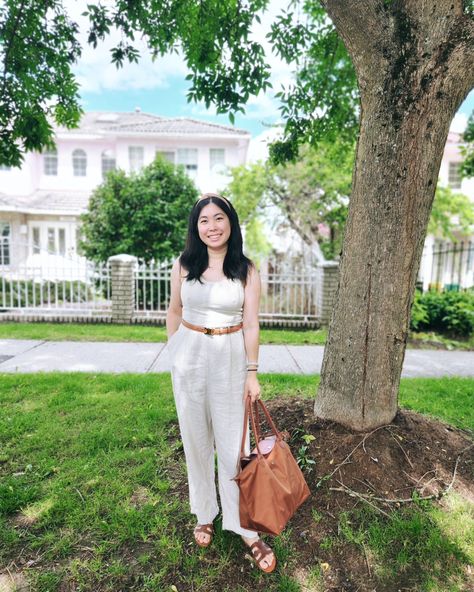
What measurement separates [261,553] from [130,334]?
614cm

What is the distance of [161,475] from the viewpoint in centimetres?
308

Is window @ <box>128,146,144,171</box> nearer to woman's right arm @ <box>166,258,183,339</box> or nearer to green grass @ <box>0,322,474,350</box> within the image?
green grass @ <box>0,322,474,350</box>

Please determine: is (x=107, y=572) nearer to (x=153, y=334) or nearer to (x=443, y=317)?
(x=153, y=334)

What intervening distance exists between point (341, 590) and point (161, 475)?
1.45 metres

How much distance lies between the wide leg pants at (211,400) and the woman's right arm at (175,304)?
3.8 inches

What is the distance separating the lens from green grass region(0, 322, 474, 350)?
25.3 ft

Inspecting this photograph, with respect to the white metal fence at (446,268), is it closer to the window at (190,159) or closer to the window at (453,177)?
the window at (453,177)

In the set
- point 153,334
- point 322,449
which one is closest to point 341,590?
point 322,449

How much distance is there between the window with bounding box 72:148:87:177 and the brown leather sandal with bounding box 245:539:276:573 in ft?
70.6

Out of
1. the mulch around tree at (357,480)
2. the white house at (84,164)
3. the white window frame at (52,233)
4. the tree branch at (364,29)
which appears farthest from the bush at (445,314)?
the white window frame at (52,233)

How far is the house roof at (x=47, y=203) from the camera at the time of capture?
17781 mm

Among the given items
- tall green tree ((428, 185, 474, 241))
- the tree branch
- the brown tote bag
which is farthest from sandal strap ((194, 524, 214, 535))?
tall green tree ((428, 185, 474, 241))

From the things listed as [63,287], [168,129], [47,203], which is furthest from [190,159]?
[63,287]

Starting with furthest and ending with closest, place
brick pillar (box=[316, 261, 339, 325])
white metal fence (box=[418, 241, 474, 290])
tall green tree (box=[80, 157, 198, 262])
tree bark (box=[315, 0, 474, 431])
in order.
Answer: white metal fence (box=[418, 241, 474, 290]) < tall green tree (box=[80, 157, 198, 262]) < brick pillar (box=[316, 261, 339, 325]) < tree bark (box=[315, 0, 474, 431])
